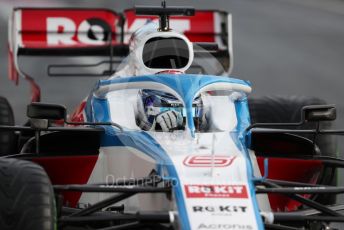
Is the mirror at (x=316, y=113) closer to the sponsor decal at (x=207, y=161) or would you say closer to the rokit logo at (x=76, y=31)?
the sponsor decal at (x=207, y=161)

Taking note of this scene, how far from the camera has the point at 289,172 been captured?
310 inches

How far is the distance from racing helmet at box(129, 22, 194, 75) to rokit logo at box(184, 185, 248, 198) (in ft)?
6.39

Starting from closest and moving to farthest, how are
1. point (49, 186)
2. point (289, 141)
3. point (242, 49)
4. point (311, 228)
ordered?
point (49, 186), point (311, 228), point (289, 141), point (242, 49)

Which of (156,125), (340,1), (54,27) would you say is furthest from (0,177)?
(340,1)

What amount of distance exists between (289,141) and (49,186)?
90.7 inches

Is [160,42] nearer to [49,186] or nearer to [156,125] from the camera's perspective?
[156,125]

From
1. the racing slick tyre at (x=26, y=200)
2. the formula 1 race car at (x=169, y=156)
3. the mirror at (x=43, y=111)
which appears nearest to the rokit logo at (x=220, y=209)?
the formula 1 race car at (x=169, y=156)

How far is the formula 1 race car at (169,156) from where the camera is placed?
6.05 metres

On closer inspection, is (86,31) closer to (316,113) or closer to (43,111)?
(43,111)

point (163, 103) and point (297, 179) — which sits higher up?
point (163, 103)

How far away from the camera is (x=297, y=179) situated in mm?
7934

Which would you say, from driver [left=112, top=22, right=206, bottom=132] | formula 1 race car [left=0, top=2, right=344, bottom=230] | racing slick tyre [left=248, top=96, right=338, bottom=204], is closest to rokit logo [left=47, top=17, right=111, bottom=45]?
formula 1 race car [left=0, top=2, right=344, bottom=230]

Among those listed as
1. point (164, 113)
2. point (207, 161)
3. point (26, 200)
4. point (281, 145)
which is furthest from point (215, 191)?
point (281, 145)

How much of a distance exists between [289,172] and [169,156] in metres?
1.63
